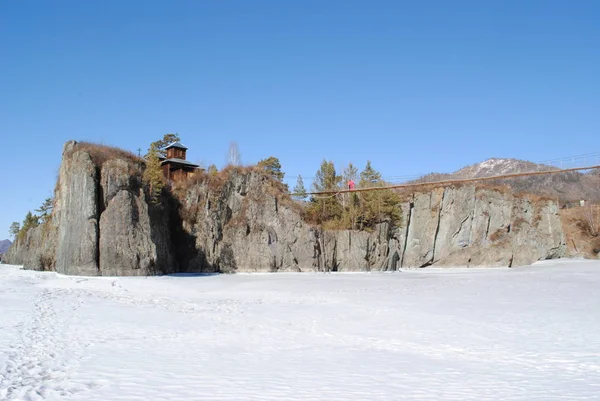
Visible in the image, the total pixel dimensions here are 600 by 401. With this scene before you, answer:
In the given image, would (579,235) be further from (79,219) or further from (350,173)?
(79,219)

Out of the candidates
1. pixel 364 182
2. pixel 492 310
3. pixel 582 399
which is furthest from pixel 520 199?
pixel 582 399

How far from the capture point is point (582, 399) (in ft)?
20.2

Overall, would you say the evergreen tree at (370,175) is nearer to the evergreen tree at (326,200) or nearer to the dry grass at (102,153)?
the evergreen tree at (326,200)

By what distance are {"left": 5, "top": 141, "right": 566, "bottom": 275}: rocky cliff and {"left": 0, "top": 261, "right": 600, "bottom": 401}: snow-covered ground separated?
9.64m

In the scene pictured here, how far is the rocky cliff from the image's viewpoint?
2916 centimetres

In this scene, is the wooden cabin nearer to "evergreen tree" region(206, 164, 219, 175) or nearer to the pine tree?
"evergreen tree" region(206, 164, 219, 175)

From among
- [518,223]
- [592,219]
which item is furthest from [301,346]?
[592,219]

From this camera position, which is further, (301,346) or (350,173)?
(350,173)

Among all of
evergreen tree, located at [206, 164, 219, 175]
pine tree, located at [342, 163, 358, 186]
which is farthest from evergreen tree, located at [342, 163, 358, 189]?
evergreen tree, located at [206, 164, 219, 175]

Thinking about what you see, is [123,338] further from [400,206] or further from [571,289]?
[400,206]

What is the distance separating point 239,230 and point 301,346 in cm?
2601

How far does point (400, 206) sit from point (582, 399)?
→ 45.7m

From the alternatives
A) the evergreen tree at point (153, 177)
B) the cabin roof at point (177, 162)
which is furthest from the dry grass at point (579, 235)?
the evergreen tree at point (153, 177)

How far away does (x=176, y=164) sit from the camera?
44062 mm
